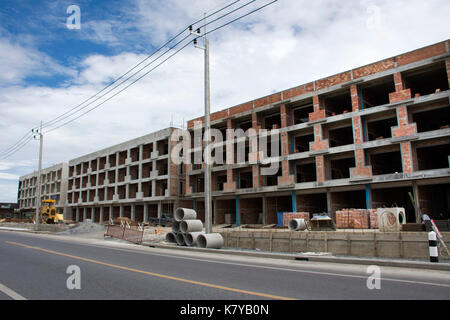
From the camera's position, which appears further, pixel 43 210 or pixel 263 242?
pixel 43 210

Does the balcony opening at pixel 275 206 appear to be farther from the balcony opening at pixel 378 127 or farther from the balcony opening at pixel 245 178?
the balcony opening at pixel 378 127

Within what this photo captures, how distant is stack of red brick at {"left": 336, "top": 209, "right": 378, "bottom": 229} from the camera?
2634 cm

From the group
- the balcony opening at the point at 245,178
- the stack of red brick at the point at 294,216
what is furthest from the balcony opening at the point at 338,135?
the balcony opening at the point at 245,178

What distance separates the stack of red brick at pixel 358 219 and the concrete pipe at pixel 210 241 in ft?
46.2

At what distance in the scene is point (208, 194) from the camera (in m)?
17.6

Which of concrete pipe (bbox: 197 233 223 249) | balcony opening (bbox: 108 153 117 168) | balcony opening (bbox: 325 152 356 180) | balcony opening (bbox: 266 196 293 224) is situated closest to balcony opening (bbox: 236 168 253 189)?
balcony opening (bbox: 266 196 293 224)

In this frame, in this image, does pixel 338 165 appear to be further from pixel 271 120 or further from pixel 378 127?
pixel 271 120

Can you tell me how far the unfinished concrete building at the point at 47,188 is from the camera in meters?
80.6

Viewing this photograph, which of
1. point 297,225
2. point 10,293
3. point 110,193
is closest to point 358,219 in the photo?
point 297,225

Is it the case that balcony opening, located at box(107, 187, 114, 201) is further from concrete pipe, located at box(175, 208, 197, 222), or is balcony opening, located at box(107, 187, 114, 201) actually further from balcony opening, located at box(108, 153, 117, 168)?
concrete pipe, located at box(175, 208, 197, 222)

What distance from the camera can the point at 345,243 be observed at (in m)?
14.5
